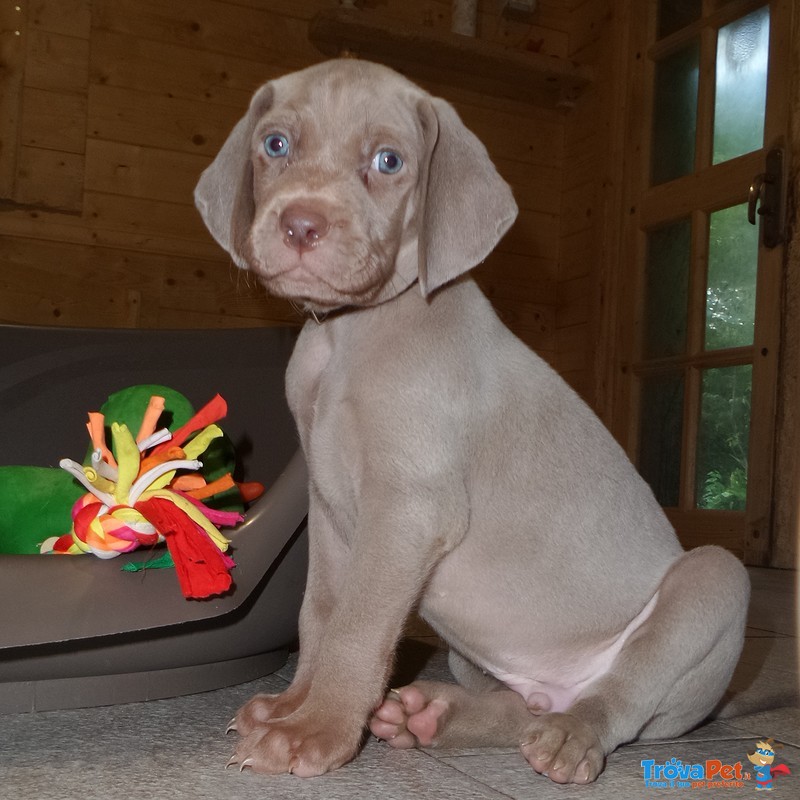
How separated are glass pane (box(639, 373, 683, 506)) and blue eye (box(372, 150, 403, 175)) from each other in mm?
4547

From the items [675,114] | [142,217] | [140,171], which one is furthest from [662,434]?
[140,171]

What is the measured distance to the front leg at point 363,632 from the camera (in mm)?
1563

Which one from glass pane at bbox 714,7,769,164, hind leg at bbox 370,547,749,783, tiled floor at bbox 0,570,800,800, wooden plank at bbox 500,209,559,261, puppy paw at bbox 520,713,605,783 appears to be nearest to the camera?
tiled floor at bbox 0,570,800,800

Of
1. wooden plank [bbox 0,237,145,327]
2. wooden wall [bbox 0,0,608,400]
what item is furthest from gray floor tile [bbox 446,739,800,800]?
wooden plank [bbox 0,237,145,327]

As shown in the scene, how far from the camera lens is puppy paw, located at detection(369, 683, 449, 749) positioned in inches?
69.6

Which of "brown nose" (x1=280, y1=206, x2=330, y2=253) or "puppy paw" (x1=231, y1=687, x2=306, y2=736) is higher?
"brown nose" (x1=280, y1=206, x2=330, y2=253)

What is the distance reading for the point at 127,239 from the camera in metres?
5.98

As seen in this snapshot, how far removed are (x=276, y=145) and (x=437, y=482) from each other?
0.71m

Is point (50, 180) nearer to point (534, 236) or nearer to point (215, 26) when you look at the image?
point (215, 26)

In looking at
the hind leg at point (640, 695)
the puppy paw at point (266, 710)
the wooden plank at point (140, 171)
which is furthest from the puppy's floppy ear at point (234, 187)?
the wooden plank at point (140, 171)

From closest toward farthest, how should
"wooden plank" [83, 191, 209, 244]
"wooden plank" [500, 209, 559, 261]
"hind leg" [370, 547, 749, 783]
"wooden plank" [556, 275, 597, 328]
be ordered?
"hind leg" [370, 547, 749, 783]
"wooden plank" [83, 191, 209, 244]
"wooden plank" [556, 275, 597, 328]
"wooden plank" [500, 209, 559, 261]

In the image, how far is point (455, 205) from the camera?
182 centimetres

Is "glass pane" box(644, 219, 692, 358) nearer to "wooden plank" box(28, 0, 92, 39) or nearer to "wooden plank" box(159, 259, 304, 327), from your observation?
"wooden plank" box(159, 259, 304, 327)

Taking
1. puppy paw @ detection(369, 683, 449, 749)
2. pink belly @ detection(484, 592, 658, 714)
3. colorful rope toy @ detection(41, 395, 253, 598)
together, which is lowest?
puppy paw @ detection(369, 683, 449, 749)
